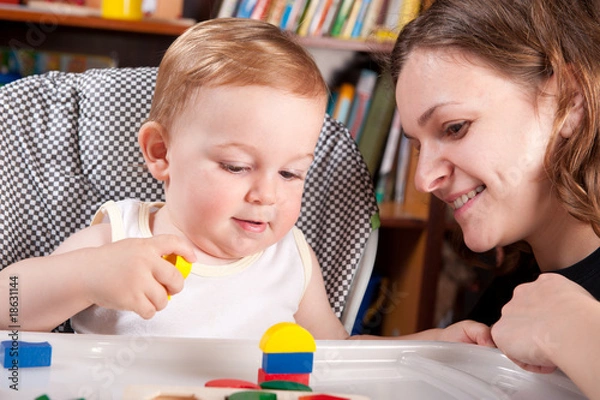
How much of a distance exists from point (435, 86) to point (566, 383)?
1.48ft

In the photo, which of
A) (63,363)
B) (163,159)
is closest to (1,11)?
(163,159)

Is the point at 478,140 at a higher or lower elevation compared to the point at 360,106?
higher

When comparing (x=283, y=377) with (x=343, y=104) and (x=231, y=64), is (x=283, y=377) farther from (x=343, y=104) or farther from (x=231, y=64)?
(x=343, y=104)

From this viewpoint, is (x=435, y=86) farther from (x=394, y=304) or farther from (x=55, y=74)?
(x=394, y=304)

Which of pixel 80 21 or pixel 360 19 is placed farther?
pixel 360 19

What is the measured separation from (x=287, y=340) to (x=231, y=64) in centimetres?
40

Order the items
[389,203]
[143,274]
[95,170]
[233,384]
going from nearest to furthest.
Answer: [233,384]
[143,274]
[95,170]
[389,203]

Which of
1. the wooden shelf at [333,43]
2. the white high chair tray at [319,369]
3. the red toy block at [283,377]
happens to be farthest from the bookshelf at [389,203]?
the red toy block at [283,377]

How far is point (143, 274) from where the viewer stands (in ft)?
2.48

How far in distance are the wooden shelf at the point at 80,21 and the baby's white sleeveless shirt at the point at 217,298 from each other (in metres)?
1.03

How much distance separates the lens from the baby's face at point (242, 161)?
90 cm

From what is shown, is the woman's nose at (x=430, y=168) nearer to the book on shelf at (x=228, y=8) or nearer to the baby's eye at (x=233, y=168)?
the baby's eye at (x=233, y=168)

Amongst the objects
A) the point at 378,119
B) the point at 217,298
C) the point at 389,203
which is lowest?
the point at 389,203

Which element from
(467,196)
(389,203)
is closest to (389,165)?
(389,203)
